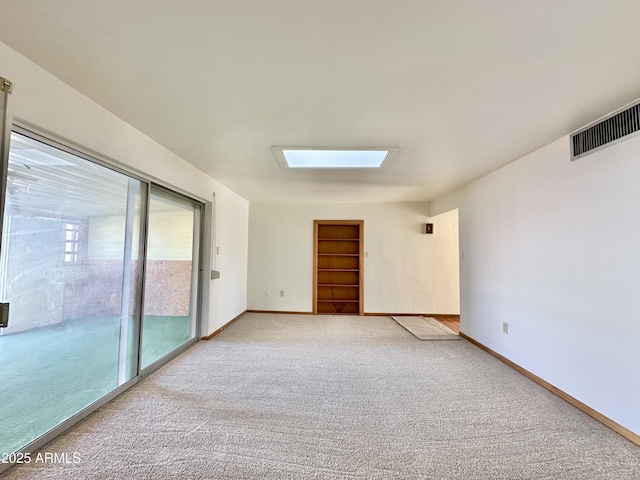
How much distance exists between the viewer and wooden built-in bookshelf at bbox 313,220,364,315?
18.4 ft

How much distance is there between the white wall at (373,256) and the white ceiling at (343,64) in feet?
9.79

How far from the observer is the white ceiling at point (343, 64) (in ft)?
3.75

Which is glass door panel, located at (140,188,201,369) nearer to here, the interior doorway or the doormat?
the doormat

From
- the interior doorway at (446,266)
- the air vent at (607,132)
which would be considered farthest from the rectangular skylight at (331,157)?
the interior doorway at (446,266)

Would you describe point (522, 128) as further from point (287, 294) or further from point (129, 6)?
point (287, 294)

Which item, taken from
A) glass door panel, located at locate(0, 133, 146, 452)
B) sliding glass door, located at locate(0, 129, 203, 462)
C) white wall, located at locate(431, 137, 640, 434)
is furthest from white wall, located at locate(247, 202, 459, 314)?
glass door panel, located at locate(0, 133, 146, 452)

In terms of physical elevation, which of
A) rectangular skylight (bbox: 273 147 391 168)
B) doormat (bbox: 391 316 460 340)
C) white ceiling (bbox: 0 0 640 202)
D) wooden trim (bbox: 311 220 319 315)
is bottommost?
doormat (bbox: 391 316 460 340)

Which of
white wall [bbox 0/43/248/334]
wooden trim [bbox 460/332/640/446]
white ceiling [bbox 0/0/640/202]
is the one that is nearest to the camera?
white ceiling [bbox 0/0/640/202]

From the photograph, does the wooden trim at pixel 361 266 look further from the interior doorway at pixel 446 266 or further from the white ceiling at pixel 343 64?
the white ceiling at pixel 343 64

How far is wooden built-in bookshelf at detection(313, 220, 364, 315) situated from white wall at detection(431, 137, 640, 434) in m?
2.58

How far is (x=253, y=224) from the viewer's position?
217 inches

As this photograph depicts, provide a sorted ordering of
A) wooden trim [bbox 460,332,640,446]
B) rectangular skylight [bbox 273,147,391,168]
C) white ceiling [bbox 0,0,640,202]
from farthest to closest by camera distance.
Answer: rectangular skylight [bbox 273,147,391,168]
wooden trim [bbox 460,332,640,446]
white ceiling [bbox 0,0,640,202]

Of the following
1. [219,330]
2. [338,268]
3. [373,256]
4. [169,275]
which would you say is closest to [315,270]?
[338,268]

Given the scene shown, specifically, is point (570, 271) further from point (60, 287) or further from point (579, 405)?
point (60, 287)
